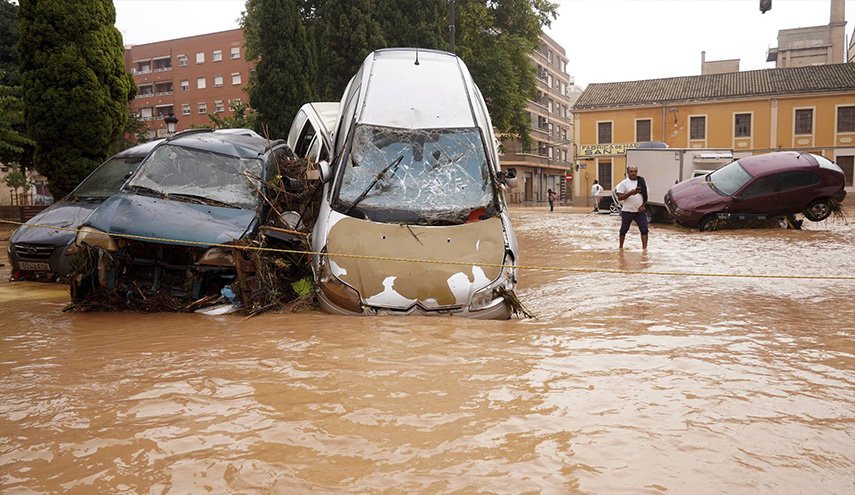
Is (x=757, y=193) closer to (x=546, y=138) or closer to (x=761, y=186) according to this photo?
(x=761, y=186)

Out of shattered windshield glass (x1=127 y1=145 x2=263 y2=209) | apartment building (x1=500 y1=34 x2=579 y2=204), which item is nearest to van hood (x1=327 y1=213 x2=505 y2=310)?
shattered windshield glass (x1=127 y1=145 x2=263 y2=209)

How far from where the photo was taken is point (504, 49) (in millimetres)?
31672

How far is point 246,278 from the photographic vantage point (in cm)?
694

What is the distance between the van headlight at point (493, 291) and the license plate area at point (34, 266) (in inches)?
230

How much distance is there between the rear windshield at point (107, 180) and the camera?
9.48 meters

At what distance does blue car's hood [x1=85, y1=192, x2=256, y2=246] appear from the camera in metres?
6.67

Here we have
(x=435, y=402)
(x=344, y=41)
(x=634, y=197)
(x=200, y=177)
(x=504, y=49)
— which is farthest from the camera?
(x=504, y=49)

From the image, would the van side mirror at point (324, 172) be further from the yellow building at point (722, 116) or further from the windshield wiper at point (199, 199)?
the yellow building at point (722, 116)

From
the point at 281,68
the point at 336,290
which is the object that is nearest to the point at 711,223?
the point at 336,290

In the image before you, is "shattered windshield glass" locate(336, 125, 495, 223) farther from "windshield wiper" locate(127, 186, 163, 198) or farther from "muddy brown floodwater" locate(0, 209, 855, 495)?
Result: "windshield wiper" locate(127, 186, 163, 198)

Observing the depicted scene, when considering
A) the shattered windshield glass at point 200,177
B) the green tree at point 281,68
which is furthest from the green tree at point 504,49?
the shattered windshield glass at point 200,177

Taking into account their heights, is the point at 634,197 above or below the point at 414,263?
above

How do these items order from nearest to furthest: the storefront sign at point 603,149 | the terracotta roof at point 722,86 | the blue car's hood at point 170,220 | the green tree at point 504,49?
the blue car's hood at point 170,220, the green tree at point 504,49, the terracotta roof at point 722,86, the storefront sign at point 603,149

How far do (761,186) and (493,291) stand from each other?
43.8 ft
